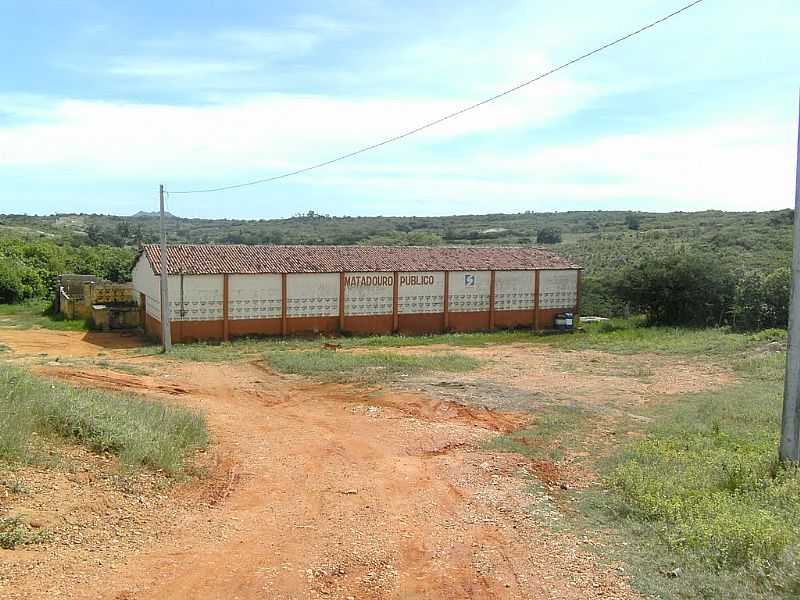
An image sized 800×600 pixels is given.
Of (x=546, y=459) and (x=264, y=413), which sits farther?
(x=264, y=413)

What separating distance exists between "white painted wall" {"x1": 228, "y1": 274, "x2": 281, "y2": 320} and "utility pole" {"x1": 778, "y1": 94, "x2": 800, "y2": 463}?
21034 millimetres

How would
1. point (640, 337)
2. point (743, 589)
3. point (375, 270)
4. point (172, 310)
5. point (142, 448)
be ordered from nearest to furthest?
point (743, 589) → point (142, 448) → point (172, 310) → point (640, 337) → point (375, 270)

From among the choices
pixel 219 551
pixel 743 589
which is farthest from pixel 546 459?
pixel 219 551

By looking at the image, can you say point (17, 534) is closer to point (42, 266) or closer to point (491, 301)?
point (491, 301)

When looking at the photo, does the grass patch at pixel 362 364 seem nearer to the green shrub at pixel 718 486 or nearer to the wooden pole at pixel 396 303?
the green shrub at pixel 718 486

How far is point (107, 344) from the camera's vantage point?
26.4 metres

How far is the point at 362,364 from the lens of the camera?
19.9 metres

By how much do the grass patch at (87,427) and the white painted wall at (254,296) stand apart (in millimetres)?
16000

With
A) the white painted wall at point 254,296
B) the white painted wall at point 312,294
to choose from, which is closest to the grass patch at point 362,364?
the white painted wall at point 254,296

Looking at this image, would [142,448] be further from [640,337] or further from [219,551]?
[640,337]

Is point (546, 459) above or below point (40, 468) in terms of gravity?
below

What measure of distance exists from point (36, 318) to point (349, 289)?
620 inches

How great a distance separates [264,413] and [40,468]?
6.55 meters

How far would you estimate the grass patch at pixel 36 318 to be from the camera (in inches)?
1204
